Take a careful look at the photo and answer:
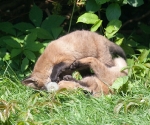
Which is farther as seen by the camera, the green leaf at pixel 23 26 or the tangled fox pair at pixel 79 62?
the green leaf at pixel 23 26

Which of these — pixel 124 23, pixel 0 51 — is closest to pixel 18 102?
pixel 0 51

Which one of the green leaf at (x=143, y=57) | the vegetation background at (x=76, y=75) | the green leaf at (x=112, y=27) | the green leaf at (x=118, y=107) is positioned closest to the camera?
the vegetation background at (x=76, y=75)

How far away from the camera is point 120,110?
16.1 feet

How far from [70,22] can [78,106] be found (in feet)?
7.28

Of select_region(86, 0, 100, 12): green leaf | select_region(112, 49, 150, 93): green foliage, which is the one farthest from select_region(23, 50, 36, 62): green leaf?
select_region(112, 49, 150, 93): green foliage

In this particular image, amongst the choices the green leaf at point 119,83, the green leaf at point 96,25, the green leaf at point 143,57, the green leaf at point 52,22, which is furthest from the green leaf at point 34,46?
the green leaf at point 119,83

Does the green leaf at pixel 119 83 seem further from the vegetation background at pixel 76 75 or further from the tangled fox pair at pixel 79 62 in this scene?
the tangled fox pair at pixel 79 62

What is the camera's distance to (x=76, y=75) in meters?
6.22

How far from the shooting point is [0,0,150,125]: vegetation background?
15.6 ft

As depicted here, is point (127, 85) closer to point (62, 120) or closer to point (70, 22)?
point (62, 120)

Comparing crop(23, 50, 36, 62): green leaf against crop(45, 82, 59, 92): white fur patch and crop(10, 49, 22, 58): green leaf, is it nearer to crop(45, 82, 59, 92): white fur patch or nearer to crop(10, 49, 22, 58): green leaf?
crop(10, 49, 22, 58): green leaf

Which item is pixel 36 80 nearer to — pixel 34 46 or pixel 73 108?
pixel 34 46

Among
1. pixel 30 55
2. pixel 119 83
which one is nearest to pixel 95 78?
pixel 119 83

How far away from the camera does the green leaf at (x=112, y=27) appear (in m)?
6.36
